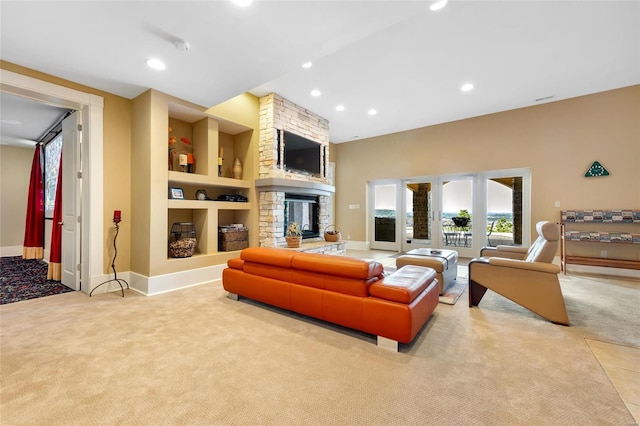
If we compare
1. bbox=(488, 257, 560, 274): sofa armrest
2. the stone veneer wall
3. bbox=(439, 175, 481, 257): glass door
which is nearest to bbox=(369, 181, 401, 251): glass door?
bbox=(439, 175, 481, 257): glass door

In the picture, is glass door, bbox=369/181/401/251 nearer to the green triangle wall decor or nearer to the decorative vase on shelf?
the green triangle wall decor

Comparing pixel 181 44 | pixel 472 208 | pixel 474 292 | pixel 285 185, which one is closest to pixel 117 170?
pixel 181 44

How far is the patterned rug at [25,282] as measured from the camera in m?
3.44

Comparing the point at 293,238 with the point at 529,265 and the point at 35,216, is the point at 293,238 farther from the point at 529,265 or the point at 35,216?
the point at 35,216

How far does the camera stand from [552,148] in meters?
5.27

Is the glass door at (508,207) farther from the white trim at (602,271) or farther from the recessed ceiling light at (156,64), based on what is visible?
the recessed ceiling light at (156,64)

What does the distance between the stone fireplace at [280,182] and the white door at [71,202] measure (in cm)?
258

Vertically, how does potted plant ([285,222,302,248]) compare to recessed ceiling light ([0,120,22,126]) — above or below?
below

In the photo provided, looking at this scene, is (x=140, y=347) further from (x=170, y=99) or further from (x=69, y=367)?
(x=170, y=99)

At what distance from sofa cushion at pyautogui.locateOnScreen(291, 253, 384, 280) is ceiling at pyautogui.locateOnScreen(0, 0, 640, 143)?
2.15 meters

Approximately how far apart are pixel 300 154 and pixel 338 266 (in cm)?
376

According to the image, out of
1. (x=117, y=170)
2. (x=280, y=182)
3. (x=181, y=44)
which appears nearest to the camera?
(x=181, y=44)

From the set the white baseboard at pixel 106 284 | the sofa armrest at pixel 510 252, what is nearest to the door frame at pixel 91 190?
the white baseboard at pixel 106 284

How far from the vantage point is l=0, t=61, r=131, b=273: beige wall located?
12.2 feet
